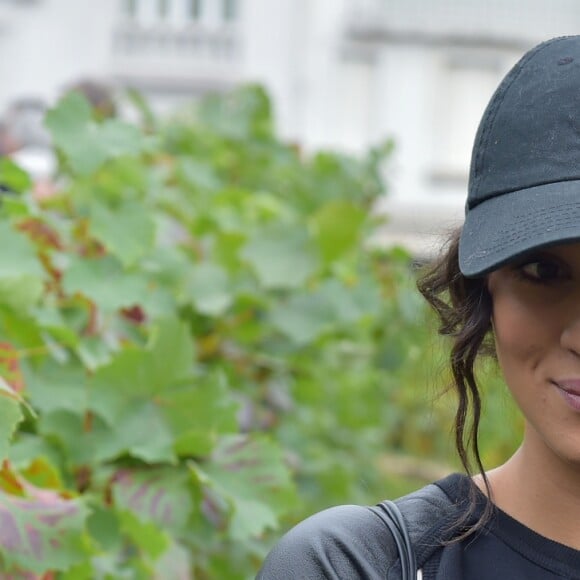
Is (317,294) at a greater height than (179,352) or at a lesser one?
lesser

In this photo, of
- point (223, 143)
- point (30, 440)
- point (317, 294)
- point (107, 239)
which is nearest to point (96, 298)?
point (107, 239)

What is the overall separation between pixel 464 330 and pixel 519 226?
0.65 ft

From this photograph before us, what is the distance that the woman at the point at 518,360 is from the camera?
148 cm

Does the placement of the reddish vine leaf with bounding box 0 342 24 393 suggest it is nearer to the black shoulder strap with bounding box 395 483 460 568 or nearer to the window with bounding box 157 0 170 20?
the black shoulder strap with bounding box 395 483 460 568

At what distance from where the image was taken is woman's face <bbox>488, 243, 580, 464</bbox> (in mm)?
1490

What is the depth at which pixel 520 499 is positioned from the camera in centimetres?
160

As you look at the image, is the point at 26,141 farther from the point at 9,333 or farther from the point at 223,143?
the point at 9,333

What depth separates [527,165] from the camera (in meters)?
1.51

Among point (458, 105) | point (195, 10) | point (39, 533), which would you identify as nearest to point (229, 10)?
point (195, 10)

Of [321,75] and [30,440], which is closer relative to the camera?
[30,440]

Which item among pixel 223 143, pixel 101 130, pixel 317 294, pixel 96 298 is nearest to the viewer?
pixel 96 298

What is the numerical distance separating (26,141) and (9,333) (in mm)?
2510

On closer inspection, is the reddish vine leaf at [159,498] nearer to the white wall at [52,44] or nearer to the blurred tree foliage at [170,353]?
the blurred tree foliage at [170,353]

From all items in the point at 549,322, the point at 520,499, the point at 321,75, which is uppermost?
the point at 549,322
